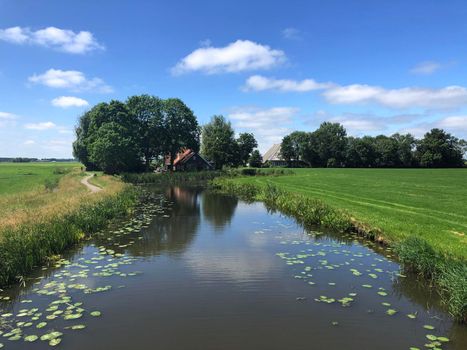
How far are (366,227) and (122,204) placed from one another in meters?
14.9

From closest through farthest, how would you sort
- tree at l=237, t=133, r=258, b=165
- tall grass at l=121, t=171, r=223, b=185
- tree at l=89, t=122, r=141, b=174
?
tall grass at l=121, t=171, r=223, b=185
tree at l=89, t=122, r=141, b=174
tree at l=237, t=133, r=258, b=165

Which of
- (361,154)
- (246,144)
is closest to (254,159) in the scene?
(246,144)

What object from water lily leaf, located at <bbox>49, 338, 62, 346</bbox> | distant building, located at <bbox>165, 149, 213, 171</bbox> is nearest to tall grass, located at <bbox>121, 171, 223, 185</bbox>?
distant building, located at <bbox>165, 149, 213, 171</bbox>

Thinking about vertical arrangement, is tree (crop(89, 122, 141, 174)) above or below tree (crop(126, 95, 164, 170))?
below

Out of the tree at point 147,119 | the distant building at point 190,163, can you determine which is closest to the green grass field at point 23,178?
the tree at point 147,119

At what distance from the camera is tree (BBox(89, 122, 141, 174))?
53188mm

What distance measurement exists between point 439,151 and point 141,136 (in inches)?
2983

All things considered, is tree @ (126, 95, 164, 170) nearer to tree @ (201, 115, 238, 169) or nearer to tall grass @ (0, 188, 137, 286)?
tree @ (201, 115, 238, 169)

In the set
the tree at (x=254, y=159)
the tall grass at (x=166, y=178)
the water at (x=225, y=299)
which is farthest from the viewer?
the tree at (x=254, y=159)

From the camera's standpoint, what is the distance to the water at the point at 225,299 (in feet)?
23.9

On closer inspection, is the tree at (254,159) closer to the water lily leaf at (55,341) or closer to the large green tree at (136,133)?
the large green tree at (136,133)

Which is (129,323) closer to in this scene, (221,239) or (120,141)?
(221,239)

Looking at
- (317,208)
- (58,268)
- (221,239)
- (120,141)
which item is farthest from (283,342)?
(120,141)

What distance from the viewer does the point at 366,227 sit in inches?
637
